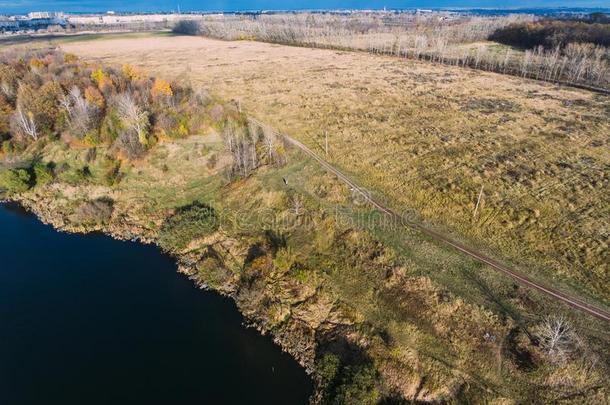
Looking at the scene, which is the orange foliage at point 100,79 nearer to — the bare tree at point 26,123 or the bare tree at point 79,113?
the bare tree at point 79,113

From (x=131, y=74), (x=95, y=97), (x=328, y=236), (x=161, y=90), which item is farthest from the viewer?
(x=131, y=74)

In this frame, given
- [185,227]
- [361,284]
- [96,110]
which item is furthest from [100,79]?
[361,284]

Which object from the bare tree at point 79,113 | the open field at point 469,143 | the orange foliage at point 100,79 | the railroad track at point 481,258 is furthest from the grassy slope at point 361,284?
the orange foliage at point 100,79

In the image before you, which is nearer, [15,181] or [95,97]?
→ [15,181]

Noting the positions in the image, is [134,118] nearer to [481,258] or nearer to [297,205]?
[297,205]

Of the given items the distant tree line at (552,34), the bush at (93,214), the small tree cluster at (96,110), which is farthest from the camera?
the distant tree line at (552,34)

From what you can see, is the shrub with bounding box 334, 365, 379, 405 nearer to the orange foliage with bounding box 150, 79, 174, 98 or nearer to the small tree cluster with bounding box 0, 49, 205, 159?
the small tree cluster with bounding box 0, 49, 205, 159

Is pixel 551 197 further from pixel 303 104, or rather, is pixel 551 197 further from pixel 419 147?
pixel 303 104
